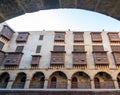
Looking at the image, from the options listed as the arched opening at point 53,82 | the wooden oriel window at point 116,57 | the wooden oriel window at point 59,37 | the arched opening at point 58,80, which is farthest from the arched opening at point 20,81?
the wooden oriel window at point 116,57

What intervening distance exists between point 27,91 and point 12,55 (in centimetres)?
591

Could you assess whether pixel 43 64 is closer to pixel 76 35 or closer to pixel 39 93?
pixel 39 93

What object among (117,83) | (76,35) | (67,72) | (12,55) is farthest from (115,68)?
(12,55)

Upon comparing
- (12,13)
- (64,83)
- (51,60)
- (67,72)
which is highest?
(51,60)

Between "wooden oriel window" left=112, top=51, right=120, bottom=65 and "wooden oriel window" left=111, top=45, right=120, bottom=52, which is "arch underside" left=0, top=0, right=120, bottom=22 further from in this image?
"wooden oriel window" left=111, top=45, right=120, bottom=52

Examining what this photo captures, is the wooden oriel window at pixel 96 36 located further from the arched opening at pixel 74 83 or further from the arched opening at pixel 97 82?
the arched opening at pixel 74 83

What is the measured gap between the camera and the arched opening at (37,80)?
18734 mm

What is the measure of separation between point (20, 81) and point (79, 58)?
752cm

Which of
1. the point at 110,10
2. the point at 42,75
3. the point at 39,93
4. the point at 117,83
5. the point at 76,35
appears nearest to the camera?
the point at 110,10

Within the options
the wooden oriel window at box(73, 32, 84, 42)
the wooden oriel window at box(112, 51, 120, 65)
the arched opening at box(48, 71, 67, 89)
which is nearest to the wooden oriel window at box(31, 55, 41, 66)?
the arched opening at box(48, 71, 67, 89)

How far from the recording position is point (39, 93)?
1680 centimetres

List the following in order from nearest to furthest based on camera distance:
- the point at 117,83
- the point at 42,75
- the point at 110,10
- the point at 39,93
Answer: the point at 110,10, the point at 39,93, the point at 117,83, the point at 42,75

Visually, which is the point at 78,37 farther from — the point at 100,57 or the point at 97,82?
the point at 97,82

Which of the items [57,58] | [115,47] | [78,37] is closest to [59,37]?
[78,37]
